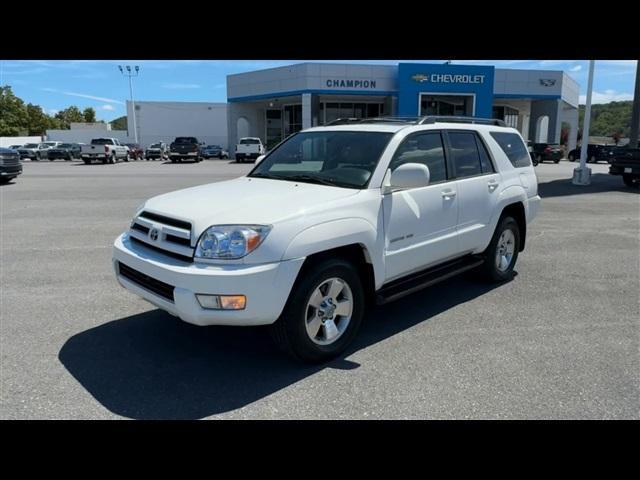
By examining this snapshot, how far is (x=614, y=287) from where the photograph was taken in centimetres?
594

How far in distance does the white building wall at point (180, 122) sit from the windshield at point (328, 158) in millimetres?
57143

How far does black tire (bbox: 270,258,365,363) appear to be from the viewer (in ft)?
11.7

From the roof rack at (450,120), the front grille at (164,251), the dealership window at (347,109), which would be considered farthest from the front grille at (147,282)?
the dealership window at (347,109)

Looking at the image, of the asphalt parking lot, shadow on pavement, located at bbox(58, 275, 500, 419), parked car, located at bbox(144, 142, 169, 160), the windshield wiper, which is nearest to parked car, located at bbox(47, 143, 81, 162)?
parked car, located at bbox(144, 142, 169, 160)

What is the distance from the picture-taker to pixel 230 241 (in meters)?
3.41

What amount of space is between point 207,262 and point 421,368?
182cm

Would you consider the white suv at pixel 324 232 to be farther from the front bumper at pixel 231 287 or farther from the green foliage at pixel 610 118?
the green foliage at pixel 610 118

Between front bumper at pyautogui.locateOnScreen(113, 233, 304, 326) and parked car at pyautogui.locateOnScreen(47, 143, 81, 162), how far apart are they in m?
46.5

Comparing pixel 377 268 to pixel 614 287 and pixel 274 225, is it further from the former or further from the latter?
pixel 614 287

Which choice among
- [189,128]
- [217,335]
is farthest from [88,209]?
[189,128]

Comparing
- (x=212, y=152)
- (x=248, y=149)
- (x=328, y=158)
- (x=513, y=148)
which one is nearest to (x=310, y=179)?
(x=328, y=158)

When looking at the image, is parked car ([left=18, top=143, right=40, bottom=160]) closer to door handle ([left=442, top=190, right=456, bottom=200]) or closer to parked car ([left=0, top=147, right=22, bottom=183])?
parked car ([left=0, top=147, right=22, bottom=183])
